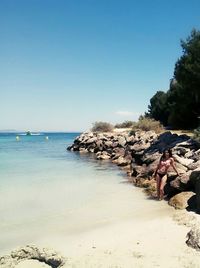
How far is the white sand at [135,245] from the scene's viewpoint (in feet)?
25.7

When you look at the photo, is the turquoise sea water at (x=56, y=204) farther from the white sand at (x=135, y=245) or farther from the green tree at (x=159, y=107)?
the green tree at (x=159, y=107)

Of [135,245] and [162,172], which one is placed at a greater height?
[162,172]

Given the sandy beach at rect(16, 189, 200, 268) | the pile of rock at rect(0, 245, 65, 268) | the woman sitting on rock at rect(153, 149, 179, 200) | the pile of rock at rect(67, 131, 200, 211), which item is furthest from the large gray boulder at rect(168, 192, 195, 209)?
the pile of rock at rect(0, 245, 65, 268)

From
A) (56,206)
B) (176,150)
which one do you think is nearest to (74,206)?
(56,206)

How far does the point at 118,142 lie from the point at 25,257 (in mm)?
32263

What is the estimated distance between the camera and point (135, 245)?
8.98 meters

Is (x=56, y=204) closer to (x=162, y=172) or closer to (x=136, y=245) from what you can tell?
(x=162, y=172)

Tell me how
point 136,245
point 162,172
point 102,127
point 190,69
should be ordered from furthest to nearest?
1. point 102,127
2. point 190,69
3. point 162,172
4. point 136,245

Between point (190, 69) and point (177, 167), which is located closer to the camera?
point (177, 167)

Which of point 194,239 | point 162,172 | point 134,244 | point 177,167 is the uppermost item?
point 177,167

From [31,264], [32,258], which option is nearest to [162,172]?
[32,258]

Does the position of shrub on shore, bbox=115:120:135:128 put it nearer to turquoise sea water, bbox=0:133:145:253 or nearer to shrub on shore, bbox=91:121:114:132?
shrub on shore, bbox=91:121:114:132

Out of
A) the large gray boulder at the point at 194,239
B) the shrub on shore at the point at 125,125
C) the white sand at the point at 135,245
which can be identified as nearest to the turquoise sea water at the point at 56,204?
the white sand at the point at 135,245

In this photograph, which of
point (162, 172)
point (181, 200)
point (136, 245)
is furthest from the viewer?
point (162, 172)
